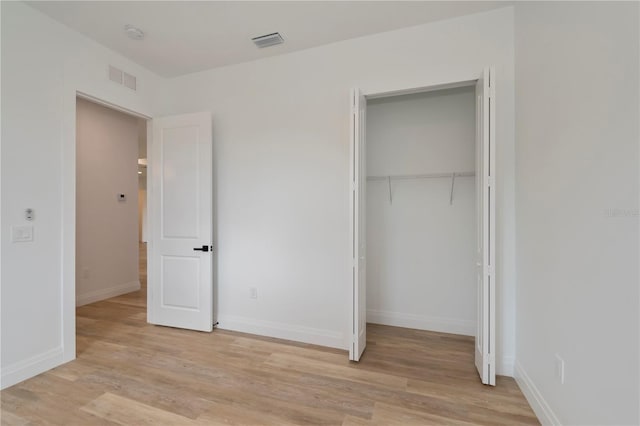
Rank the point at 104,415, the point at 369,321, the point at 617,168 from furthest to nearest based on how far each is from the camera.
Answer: the point at 369,321
the point at 104,415
the point at 617,168

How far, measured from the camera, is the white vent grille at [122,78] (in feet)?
9.97

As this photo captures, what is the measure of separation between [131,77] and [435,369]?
4283 millimetres

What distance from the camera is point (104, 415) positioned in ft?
6.23

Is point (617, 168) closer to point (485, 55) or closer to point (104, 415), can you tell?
point (485, 55)

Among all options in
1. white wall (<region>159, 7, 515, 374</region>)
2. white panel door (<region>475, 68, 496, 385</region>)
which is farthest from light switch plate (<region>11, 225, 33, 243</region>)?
white panel door (<region>475, 68, 496, 385</region>)

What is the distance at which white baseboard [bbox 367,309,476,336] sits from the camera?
10.6 feet

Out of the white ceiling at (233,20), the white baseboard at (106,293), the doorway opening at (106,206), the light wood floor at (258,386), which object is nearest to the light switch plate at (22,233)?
the light wood floor at (258,386)

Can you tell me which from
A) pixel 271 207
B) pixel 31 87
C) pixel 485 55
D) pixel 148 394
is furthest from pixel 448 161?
pixel 31 87

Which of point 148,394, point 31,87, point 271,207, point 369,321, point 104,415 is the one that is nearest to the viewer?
point 104,415

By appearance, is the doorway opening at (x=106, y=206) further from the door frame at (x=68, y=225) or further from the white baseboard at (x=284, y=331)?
the white baseboard at (x=284, y=331)

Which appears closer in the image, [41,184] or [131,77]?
[41,184]

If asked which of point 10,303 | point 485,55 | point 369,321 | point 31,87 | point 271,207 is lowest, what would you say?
point 369,321

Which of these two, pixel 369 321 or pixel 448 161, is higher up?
pixel 448 161

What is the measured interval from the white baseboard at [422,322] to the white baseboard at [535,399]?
0.90 metres
